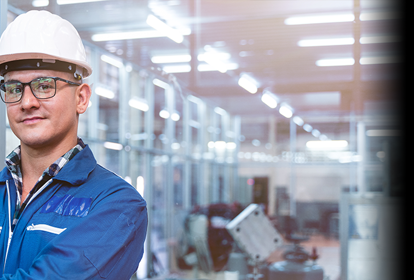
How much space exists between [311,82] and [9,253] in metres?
10.0

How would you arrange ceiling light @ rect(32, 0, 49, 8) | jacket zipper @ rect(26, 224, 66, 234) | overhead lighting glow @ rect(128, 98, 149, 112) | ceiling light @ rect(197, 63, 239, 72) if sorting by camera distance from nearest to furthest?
jacket zipper @ rect(26, 224, 66, 234)
ceiling light @ rect(32, 0, 49, 8)
overhead lighting glow @ rect(128, 98, 149, 112)
ceiling light @ rect(197, 63, 239, 72)

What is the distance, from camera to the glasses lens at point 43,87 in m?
1.17

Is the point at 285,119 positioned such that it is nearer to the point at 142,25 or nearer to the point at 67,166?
the point at 142,25

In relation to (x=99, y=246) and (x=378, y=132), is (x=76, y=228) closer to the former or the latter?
(x=99, y=246)

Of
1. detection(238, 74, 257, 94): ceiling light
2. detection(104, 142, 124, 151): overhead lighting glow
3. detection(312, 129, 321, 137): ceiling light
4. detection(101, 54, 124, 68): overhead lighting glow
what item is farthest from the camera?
detection(312, 129, 321, 137): ceiling light

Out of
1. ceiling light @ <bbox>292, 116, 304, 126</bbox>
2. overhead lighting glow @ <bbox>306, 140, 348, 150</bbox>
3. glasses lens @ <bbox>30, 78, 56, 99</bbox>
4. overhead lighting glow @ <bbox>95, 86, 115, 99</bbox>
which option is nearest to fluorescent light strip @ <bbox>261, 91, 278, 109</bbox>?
ceiling light @ <bbox>292, 116, 304, 126</bbox>

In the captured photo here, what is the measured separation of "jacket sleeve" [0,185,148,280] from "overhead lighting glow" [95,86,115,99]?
6552 millimetres

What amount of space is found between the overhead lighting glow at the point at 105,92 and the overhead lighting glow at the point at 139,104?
0.49 metres

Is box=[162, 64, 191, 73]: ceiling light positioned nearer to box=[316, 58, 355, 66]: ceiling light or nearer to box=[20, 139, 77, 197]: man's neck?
box=[316, 58, 355, 66]: ceiling light

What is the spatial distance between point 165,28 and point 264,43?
202 cm

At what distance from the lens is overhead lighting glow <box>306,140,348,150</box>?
1202 centimetres

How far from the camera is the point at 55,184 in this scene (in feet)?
3.88

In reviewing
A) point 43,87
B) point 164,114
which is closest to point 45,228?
point 43,87

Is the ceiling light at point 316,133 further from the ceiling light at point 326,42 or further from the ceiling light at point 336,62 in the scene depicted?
the ceiling light at point 326,42
